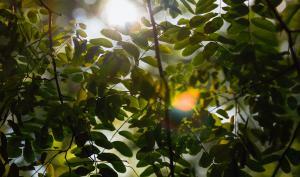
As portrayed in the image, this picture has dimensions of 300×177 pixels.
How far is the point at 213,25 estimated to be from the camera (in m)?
2.23

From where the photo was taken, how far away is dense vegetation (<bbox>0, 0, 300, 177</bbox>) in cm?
203

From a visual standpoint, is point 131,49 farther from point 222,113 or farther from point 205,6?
point 222,113

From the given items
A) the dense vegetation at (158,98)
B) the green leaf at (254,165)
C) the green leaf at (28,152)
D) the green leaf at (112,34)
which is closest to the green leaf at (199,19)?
the dense vegetation at (158,98)

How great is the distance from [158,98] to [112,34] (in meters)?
0.43

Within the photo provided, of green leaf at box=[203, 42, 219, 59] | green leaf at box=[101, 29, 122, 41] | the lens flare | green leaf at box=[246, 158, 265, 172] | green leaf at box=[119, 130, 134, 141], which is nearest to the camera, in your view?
green leaf at box=[101, 29, 122, 41]

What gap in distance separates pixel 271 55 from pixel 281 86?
0.23 meters

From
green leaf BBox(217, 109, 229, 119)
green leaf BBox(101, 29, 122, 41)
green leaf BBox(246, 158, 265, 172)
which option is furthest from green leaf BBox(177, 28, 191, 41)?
green leaf BBox(246, 158, 265, 172)

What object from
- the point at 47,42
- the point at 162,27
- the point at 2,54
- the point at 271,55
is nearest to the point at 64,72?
the point at 47,42

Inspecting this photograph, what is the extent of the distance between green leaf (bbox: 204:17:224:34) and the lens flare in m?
0.49

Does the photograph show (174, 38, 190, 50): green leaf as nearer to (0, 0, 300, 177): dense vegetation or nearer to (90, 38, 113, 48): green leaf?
(0, 0, 300, 177): dense vegetation

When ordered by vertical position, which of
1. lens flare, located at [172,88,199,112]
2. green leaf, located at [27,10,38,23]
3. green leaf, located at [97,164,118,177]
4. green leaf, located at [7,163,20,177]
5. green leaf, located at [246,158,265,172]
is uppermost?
green leaf, located at [27,10,38,23]

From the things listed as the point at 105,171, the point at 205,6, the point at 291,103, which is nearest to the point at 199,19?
the point at 205,6

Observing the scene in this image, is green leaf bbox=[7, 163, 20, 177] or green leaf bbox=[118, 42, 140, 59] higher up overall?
green leaf bbox=[118, 42, 140, 59]

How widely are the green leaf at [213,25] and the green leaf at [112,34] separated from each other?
0.49 meters
